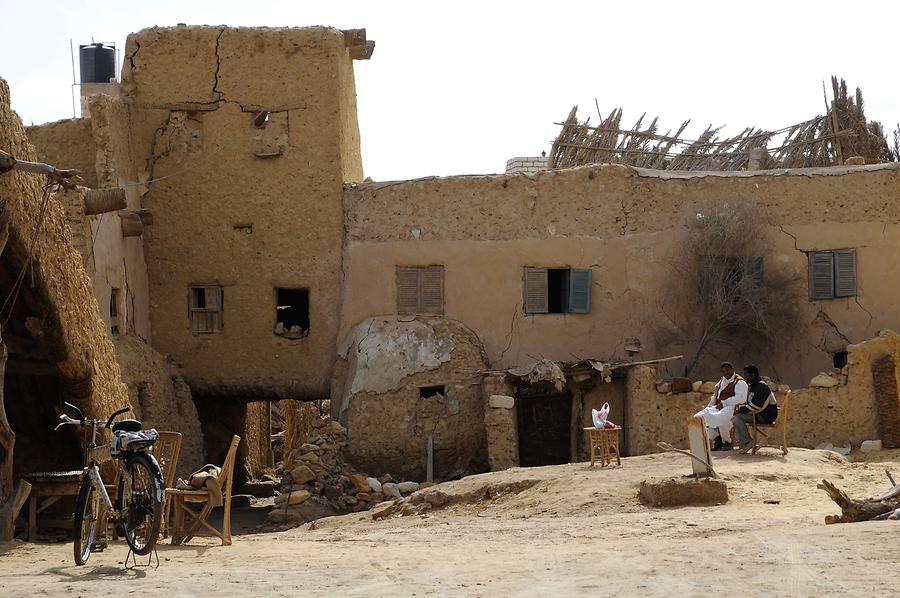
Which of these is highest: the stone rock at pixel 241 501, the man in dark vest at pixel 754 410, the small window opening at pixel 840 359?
the small window opening at pixel 840 359

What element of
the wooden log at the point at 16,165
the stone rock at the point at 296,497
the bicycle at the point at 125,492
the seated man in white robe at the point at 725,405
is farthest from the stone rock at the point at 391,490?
the bicycle at the point at 125,492

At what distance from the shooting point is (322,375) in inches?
885

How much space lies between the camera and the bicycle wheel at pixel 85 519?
975 cm

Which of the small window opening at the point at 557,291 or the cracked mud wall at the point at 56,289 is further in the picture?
the small window opening at the point at 557,291

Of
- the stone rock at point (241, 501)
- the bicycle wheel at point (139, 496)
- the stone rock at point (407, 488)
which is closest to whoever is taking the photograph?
the bicycle wheel at point (139, 496)

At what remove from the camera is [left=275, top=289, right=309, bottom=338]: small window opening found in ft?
74.4

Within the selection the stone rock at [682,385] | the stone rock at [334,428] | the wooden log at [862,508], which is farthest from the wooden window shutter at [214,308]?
the wooden log at [862,508]

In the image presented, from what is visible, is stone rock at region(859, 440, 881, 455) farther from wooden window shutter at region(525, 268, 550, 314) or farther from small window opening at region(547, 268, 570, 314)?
wooden window shutter at region(525, 268, 550, 314)

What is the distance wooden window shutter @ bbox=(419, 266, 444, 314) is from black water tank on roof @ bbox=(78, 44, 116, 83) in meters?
11.2

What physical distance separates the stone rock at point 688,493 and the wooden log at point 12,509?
19.1 feet

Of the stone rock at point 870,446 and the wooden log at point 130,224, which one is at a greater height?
the wooden log at point 130,224

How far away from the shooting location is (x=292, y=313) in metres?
24.5

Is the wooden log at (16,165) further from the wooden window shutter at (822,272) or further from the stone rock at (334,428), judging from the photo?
the wooden window shutter at (822,272)

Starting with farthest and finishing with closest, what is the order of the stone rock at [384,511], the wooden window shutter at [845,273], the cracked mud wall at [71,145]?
the wooden window shutter at [845,273] < the cracked mud wall at [71,145] < the stone rock at [384,511]
